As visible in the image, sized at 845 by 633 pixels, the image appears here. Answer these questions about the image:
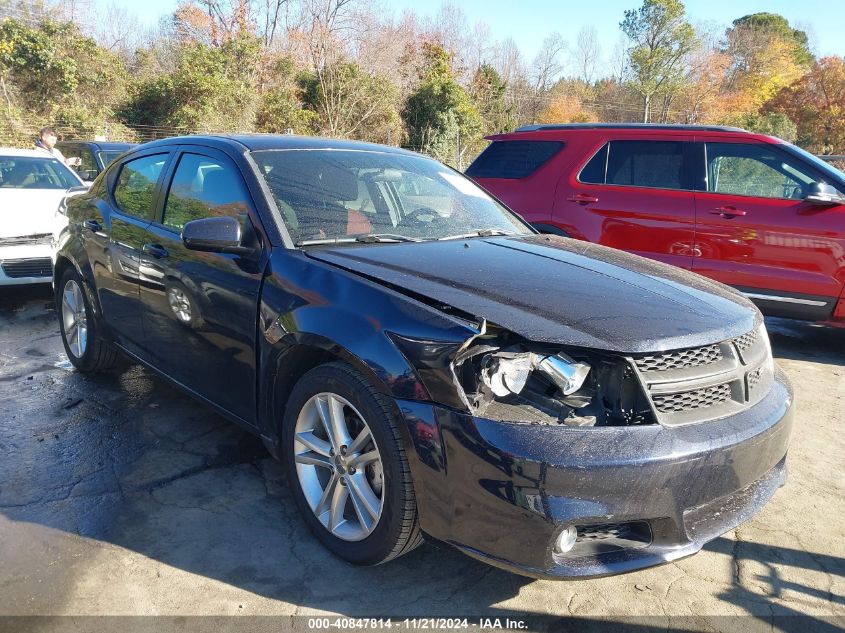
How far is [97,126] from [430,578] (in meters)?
21.4

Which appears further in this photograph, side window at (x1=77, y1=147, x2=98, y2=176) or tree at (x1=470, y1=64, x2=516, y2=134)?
tree at (x1=470, y1=64, x2=516, y2=134)

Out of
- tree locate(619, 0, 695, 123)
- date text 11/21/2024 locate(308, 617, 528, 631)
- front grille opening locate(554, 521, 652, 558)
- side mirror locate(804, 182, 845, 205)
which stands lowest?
date text 11/21/2024 locate(308, 617, 528, 631)

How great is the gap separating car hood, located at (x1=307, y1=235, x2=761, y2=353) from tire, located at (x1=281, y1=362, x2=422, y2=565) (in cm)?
Answer: 44

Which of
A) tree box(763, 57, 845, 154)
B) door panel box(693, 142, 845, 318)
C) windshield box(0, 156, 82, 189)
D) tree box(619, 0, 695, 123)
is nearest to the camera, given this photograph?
door panel box(693, 142, 845, 318)

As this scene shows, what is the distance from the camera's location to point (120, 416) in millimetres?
4012

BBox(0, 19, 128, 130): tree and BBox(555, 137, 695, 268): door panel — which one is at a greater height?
BBox(0, 19, 128, 130): tree

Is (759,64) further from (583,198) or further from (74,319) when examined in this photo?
(74,319)

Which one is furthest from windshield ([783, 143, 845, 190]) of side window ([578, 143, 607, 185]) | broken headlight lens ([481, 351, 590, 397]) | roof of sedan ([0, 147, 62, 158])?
roof of sedan ([0, 147, 62, 158])

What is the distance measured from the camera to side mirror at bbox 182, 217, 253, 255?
2.85 meters

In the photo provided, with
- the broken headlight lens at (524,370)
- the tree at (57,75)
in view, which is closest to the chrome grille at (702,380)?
the broken headlight lens at (524,370)

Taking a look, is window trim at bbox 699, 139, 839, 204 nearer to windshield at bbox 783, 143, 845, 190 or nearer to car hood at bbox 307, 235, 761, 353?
windshield at bbox 783, 143, 845, 190

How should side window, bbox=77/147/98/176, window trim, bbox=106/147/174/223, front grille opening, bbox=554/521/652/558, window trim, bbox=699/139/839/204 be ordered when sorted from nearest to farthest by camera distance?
front grille opening, bbox=554/521/652/558, window trim, bbox=106/147/174/223, window trim, bbox=699/139/839/204, side window, bbox=77/147/98/176

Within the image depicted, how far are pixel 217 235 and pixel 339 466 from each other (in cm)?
114

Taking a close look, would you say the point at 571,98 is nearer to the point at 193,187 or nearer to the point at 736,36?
the point at 736,36
